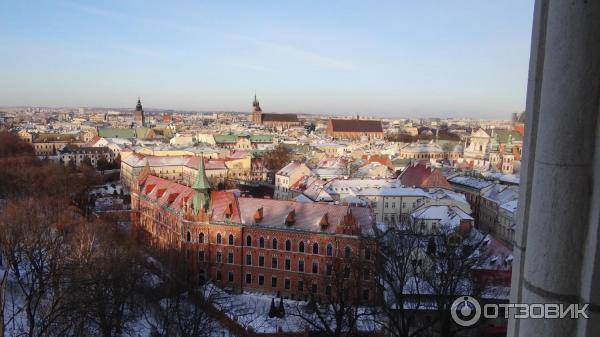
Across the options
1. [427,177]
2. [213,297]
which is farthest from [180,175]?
[213,297]

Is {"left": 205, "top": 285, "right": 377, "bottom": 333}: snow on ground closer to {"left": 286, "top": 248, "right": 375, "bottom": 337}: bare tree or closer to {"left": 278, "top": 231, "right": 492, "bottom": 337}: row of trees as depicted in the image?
{"left": 286, "top": 248, "right": 375, "bottom": 337}: bare tree

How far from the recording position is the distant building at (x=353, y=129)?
7485 inches

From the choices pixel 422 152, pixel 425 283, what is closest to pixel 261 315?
pixel 425 283

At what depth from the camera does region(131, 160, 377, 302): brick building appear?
37.1m

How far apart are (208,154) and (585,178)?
106600mm

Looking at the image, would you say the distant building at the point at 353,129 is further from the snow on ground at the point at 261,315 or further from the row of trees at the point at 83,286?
the snow on ground at the point at 261,315

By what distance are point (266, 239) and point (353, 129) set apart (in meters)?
159

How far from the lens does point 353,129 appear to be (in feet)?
636

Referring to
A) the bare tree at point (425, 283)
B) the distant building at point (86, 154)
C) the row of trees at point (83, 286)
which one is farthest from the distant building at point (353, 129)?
the bare tree at point (425, 283)

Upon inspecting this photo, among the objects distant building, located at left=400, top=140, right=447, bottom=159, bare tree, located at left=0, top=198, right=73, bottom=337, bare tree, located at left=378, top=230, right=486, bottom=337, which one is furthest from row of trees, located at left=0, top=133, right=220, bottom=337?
distant building, located at left=400, top=140, right=447, bottom=159

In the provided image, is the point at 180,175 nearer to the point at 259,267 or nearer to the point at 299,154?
the point at 299,154

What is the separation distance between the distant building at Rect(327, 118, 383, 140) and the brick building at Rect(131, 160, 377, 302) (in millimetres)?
149650

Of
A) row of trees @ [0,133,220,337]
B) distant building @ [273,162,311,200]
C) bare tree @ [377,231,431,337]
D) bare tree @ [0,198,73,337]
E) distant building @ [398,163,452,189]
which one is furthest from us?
distant building @ [273,162,311,200]

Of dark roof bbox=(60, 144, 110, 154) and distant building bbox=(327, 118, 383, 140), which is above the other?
distant building bbox=(327, 118, 383, 140)
